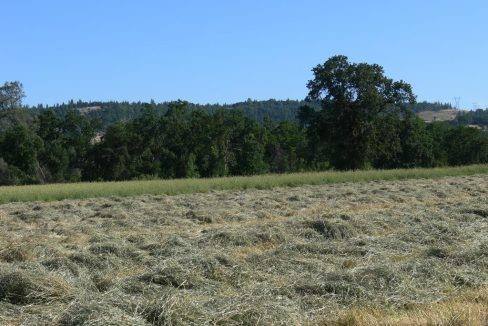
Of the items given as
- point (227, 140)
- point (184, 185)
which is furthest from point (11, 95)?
point (184, 185)

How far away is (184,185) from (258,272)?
19.5m

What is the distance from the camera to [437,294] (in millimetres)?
6734

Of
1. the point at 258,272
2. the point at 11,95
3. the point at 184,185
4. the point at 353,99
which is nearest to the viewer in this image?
the point at 258,272

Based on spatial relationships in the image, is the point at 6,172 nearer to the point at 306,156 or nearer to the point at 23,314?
the point at 306,156

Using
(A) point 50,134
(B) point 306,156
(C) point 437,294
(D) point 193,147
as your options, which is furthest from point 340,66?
(C) point 437,294

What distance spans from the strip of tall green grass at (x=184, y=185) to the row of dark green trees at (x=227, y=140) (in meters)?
9.19

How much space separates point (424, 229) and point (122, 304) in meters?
7.64

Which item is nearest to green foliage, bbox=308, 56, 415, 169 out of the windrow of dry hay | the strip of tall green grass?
the strip of tall green grass

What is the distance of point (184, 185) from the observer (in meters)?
27.2

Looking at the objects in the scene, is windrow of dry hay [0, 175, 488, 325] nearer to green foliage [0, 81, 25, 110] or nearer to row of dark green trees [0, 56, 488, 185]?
row of dark green trees [0, 56, 488, 185]

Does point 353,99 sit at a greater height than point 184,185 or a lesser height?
greater

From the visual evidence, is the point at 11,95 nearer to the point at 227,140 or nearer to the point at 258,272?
the point at 227,140

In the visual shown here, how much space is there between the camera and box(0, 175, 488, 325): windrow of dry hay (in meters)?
5.66

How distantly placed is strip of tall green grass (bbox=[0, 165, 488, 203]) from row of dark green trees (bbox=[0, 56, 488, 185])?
9.19 meters
